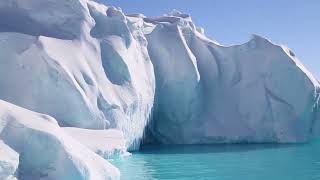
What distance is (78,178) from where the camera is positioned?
10.1 m

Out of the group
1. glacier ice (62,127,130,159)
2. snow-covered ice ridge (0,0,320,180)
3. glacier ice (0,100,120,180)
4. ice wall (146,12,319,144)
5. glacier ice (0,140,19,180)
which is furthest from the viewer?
ice wall (146,12,319,144)

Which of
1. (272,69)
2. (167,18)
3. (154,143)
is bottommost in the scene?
(154,143)

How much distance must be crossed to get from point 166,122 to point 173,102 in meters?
1.18

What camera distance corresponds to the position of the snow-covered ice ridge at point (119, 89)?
1054 centimetres

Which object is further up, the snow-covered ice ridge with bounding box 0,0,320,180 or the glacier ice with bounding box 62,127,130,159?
the snow-covered ice ridge with bounding box 0,0,320,180

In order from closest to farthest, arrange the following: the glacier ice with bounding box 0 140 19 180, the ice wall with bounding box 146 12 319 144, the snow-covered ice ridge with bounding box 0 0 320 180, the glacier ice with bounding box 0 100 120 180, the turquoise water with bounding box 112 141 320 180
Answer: the glacier ice with bounding box 0 140 19 180 → the glacier ice with bounding box 0 100 120 180 → the snow-covered ice ridge with bounding box 0 0 320 180 → the turquoise water with bounding box 112 141 320 180 → the ice wall with bounding box 146 12 319 144

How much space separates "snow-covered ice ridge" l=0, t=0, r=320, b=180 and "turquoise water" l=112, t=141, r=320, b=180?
1.52m

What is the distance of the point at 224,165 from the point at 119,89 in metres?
6.13

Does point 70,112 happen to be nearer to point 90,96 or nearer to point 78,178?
point 90,96

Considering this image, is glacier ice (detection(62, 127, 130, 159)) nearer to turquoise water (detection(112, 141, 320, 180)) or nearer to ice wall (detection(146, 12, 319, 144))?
turquoise water (detection(112, 141, 320, 180))

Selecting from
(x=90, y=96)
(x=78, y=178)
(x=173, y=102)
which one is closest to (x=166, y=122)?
(x=173, y=102)

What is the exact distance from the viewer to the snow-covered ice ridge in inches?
415

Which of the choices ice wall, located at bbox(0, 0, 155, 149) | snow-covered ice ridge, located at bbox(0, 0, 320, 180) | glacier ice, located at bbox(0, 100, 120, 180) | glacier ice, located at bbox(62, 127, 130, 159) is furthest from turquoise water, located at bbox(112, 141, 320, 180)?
glacier ice, located at bbox(0, 100, 120, 180)

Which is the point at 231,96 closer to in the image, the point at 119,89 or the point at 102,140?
the point at 119,89
